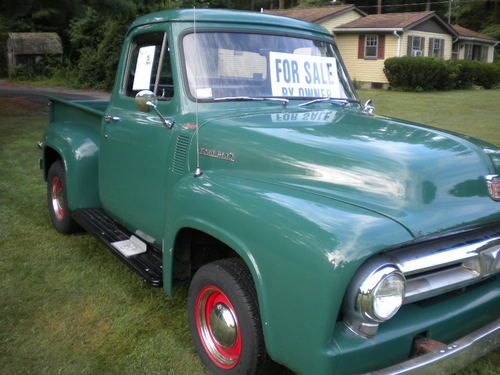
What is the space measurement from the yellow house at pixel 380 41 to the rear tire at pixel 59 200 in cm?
2127

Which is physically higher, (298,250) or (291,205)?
(291,205)

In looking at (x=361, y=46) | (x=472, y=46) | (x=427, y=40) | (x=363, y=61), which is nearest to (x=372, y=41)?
(x=361, y=46)

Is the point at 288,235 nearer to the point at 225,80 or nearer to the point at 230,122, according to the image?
the point at 230,122

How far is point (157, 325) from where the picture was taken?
3.28 meters

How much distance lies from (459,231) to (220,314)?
48.0 inches

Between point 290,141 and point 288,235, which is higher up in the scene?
point 290,141

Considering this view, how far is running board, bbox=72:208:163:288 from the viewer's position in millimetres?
3145

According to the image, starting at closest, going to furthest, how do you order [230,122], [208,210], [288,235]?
[288,235]
[208,210]
[230,122]

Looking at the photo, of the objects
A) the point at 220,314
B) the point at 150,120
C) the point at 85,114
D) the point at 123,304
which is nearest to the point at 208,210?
the point at 220,314

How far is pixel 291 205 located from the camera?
7.31 ft

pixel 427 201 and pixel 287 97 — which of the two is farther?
pixel 287 97

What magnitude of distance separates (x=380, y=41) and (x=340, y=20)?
298 cm

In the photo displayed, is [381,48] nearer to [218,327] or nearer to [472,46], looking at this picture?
[472,46]

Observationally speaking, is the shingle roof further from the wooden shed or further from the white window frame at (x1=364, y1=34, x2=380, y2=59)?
the wooden shed
